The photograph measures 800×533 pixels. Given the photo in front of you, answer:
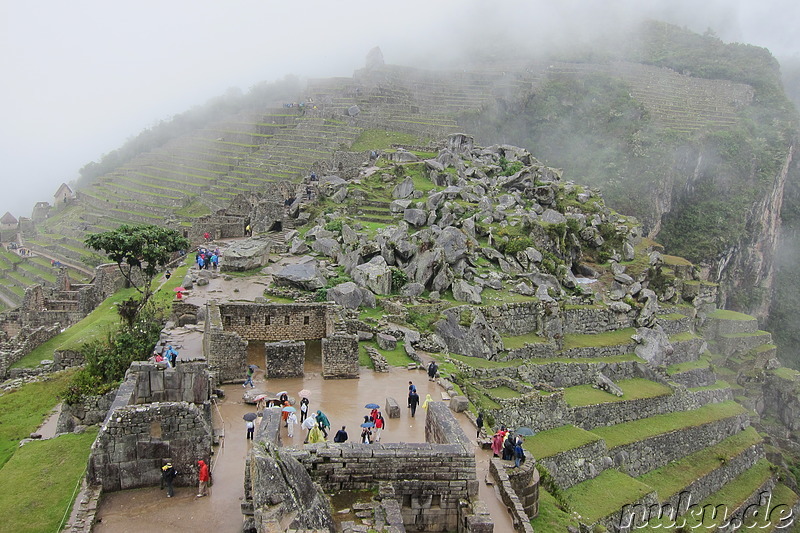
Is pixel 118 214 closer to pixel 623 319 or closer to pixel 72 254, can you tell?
pixel 72 254

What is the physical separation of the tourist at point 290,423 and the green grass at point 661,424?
1325 cm

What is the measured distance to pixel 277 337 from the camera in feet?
66.8

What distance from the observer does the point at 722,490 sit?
87.2 feet

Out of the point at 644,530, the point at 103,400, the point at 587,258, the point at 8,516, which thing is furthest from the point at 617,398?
the point at 8,516

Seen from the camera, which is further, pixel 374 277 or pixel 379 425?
pixel 374 277

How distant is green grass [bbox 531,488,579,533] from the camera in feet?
45.6

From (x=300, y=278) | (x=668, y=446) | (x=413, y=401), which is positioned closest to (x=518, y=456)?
(x=413, y=401)

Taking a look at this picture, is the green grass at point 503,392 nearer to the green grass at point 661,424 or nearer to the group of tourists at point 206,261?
the green grass at point 661,424

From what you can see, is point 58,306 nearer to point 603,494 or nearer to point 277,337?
point 277,337

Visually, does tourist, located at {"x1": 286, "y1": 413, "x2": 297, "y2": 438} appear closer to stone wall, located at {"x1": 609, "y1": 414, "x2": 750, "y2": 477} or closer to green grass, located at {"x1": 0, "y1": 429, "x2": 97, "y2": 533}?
green grass, located at {"x1": 0, "y1": 429, "x2": 97, "y2": 533}

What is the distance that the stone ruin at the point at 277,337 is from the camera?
681 inches

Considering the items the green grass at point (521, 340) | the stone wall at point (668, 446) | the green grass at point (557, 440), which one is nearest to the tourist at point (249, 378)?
the green grass at point (557, 440)

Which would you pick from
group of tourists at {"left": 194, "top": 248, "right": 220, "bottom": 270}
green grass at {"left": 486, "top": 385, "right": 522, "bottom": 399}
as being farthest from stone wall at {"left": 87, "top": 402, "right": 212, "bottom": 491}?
group of tourists at {"left": 194, "top": 248, "right": 220, "bottom": 270}

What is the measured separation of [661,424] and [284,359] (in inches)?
644
